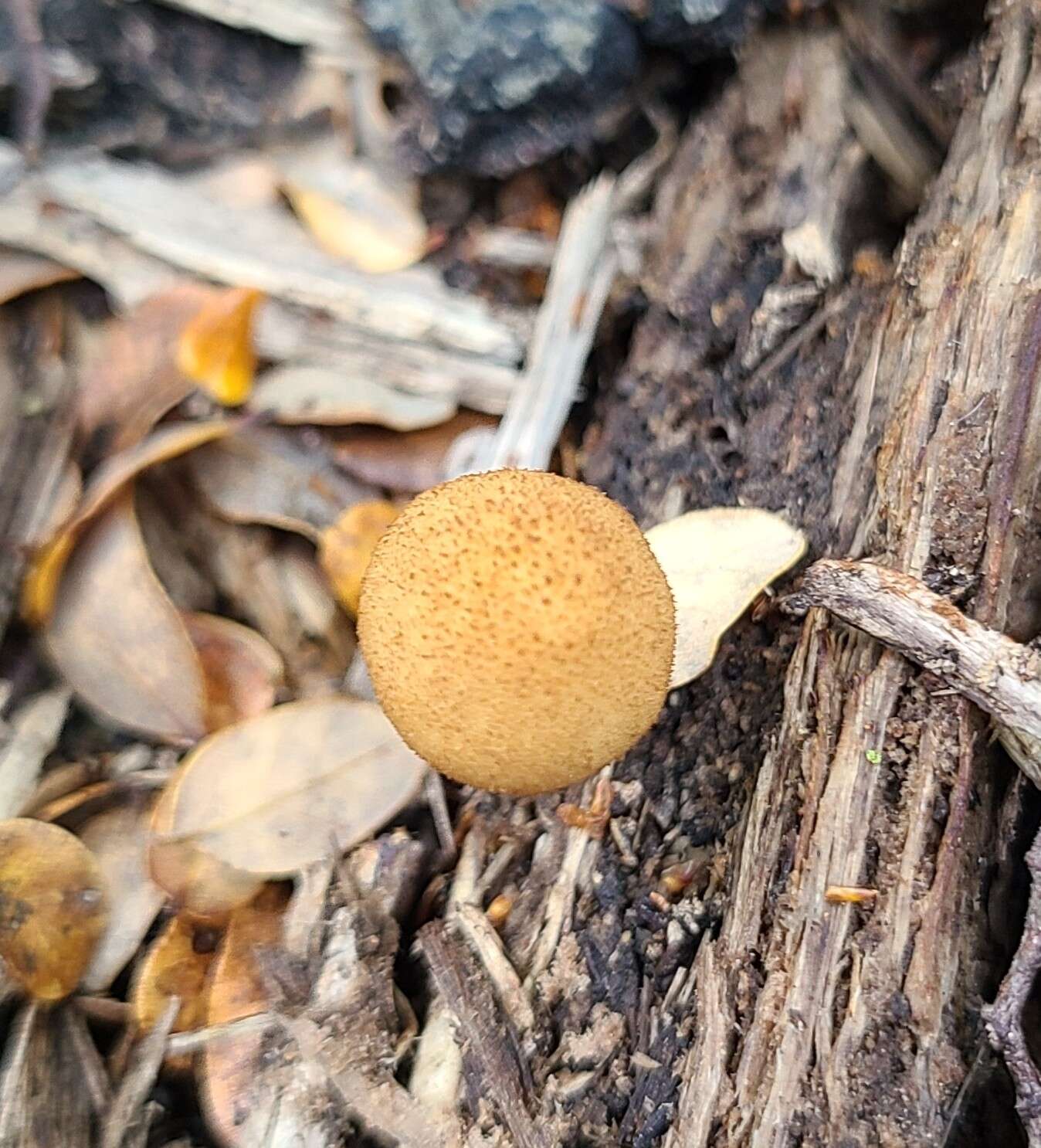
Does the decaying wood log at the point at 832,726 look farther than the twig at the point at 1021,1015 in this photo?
Yes

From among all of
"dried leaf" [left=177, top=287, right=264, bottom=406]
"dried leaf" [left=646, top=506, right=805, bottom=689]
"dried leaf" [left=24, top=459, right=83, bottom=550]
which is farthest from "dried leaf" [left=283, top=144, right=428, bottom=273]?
"dried leaf" [left=646, top=506, right=805, bottom=689]

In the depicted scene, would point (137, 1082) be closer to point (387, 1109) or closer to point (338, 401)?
point (387, 1109)

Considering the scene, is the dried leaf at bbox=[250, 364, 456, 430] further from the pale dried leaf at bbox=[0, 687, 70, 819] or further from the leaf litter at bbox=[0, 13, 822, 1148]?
the pale dried leaf at bbox=[0, 687, 70, 819]

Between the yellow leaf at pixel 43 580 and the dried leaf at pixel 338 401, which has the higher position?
the dried leaf at pixel 338 401

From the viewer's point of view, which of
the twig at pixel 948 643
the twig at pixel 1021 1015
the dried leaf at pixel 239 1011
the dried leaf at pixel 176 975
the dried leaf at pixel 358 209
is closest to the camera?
the twig at pixel 1021 1015

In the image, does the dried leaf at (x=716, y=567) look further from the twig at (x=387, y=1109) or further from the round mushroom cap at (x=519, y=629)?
the twig at (x=387, y=1109)

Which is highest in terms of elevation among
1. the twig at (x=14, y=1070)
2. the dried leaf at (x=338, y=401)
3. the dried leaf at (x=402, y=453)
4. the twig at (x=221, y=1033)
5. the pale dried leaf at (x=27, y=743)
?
the dried leaf at (x=338, y=401)

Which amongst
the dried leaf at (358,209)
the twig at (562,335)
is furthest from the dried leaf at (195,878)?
the dried leaf at (358,209)
